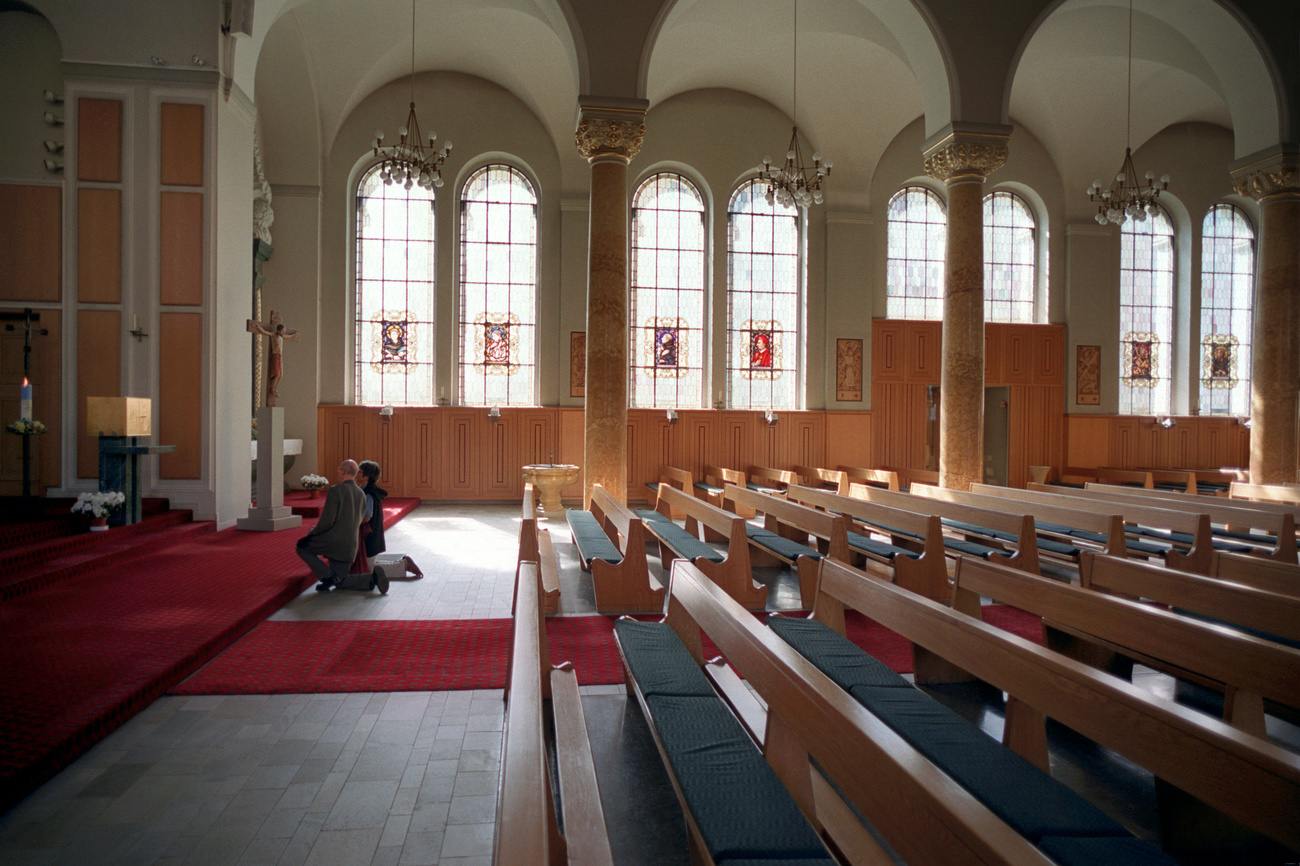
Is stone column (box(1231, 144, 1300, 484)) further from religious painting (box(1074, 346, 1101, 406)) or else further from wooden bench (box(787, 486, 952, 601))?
wooden bench (box(787, 486, 952, 601))

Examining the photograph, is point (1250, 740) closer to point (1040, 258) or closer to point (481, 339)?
point (481, 339)

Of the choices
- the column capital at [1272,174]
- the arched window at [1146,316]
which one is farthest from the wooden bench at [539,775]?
the arched window at [1146,316]

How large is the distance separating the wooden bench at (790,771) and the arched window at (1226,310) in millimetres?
15247

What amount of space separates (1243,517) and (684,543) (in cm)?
430

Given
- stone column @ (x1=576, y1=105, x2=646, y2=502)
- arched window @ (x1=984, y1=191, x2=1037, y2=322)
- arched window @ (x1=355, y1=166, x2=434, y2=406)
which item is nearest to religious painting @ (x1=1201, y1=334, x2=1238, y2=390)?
arched window @ (x1=984, y1=191, x2=1037, y2=322)

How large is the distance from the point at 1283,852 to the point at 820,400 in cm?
1080

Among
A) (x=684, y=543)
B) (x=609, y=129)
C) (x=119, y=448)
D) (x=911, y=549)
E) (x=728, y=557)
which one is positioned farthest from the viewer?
(x=609, y=129)

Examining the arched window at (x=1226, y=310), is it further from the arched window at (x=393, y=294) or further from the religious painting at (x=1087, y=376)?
the arched window at (x=393, y=294)

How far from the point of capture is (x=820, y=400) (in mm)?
12695

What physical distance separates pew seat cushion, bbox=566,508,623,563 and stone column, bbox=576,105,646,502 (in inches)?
33.1

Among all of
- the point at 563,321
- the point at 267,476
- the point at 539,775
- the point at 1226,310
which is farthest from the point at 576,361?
the point at 1226,310

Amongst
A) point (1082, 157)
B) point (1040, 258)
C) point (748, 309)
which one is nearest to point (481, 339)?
point (748, 309)

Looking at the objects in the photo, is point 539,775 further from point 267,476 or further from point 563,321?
point 563,321

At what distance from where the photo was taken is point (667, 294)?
1255 centimetres
